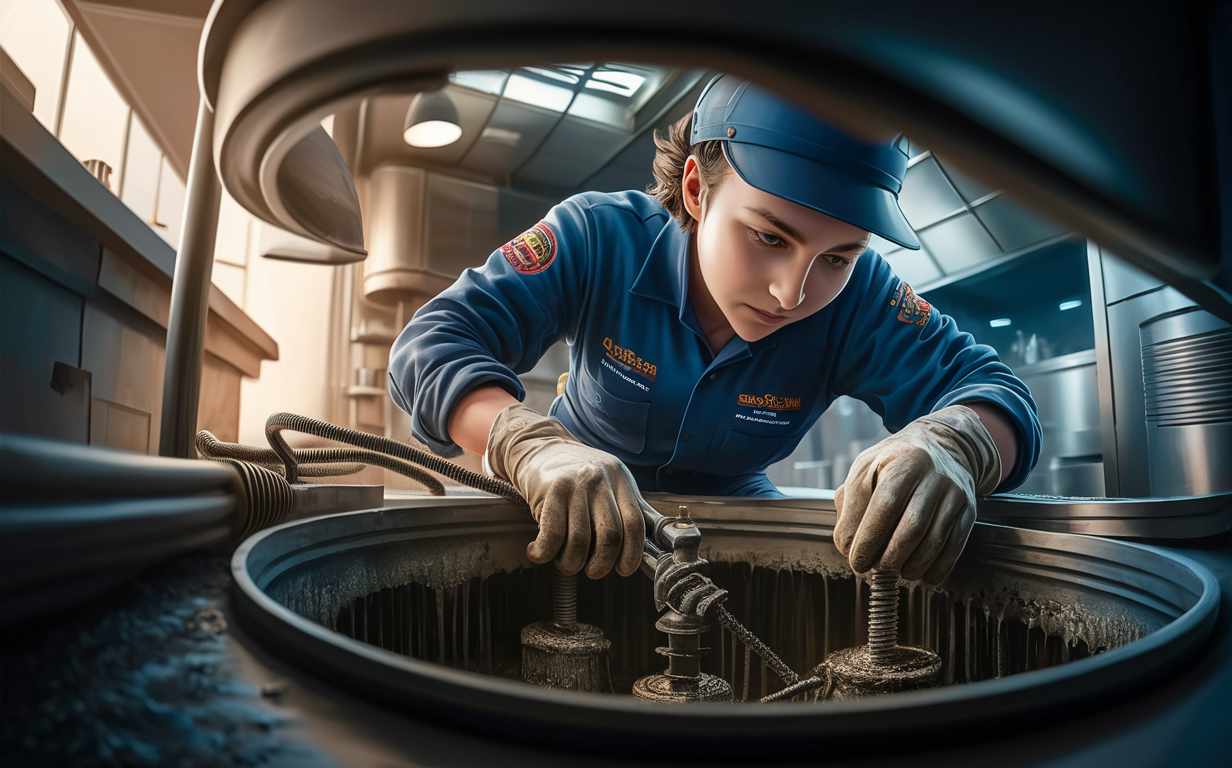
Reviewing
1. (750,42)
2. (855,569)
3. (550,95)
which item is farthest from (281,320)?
(750,42)

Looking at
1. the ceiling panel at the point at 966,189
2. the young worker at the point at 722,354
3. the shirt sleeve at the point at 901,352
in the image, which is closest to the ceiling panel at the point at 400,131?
the ceiling panel at the point at 966,189

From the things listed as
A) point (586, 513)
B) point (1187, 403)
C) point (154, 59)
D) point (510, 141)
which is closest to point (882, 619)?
point (586, 513)

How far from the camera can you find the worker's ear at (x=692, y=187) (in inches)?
40.4

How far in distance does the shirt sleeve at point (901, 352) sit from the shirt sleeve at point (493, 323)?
0.45 metres

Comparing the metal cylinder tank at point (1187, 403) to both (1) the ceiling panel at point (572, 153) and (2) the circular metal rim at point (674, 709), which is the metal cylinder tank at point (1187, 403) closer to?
(2) the circular metal rim at point (674, 709)

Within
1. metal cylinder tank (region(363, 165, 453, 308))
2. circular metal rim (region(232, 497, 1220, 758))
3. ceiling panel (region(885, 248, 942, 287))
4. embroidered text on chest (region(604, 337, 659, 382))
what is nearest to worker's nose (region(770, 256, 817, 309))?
embroidered text on chest (region(604, 337, 659, 382))

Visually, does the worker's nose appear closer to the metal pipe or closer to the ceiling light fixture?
the metal pipe

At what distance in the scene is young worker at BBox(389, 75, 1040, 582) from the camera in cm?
67

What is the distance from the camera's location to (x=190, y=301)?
41 cm

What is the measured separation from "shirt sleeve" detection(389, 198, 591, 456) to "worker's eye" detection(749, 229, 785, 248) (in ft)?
1.09

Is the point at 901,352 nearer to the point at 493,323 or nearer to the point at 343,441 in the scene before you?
the point at 493,323

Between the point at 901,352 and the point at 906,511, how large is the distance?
1.55ft

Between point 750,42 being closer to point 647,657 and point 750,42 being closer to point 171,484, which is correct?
point 171,484

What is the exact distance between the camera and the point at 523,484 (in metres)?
0.73
